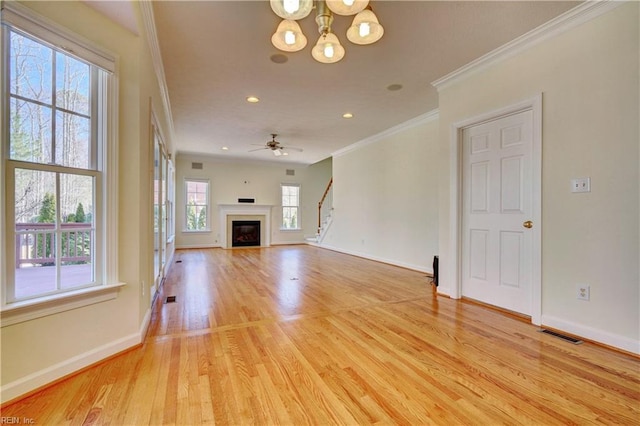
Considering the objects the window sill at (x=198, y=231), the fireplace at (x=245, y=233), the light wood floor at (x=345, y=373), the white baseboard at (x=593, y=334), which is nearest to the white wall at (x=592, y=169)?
the white baseboard at (x=593, y=334)

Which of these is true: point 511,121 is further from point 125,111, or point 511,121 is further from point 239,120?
point 239,120

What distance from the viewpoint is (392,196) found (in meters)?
5.84

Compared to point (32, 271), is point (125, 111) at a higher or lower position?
higher

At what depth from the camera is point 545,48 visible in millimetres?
2646

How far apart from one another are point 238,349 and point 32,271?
137 centimetres

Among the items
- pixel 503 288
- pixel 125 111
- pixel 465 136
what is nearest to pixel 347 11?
pixel 125 111

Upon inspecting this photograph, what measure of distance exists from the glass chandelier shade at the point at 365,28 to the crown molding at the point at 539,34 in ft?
5.56

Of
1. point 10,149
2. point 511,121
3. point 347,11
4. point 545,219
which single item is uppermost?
point 347,11

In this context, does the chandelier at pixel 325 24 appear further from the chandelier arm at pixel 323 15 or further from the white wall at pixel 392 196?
the white wall at pixel 392 196

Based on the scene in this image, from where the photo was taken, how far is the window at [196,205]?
8.51m

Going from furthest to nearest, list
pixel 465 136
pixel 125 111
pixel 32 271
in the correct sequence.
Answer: pixel 465 136 < pixel 125 111 < pixel 32 271

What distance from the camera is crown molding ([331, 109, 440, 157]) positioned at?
480 cm

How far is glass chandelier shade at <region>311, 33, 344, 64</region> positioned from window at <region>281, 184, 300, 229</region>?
7.64 meters

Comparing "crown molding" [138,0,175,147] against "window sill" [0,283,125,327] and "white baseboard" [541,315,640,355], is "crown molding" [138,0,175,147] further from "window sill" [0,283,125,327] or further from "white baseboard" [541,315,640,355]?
→ "white baseboard" [541,315,640,355]
